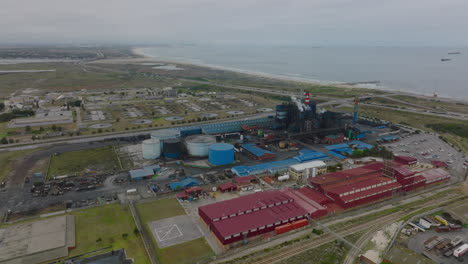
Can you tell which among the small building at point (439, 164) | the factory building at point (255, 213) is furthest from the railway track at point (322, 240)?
the small building at point (439, 164)

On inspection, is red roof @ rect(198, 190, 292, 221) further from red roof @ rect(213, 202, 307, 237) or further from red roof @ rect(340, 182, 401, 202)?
red roof @ rect(340, 182, 401, 202)

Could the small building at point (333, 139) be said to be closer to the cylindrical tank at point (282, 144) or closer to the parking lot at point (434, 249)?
the cylindrical tank at point (282, 144)

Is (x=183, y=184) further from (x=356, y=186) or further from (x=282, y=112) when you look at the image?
(x=282, y=112)

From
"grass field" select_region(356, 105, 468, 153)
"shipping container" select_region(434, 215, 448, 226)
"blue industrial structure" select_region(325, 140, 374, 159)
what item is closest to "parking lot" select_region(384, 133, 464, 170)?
"grass field" select_region(356, 105, 468, 153)

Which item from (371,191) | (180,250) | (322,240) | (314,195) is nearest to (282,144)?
(314,195)

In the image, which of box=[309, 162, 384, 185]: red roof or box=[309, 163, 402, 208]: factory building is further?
box=[309, 162, 384, 185]: red roof
